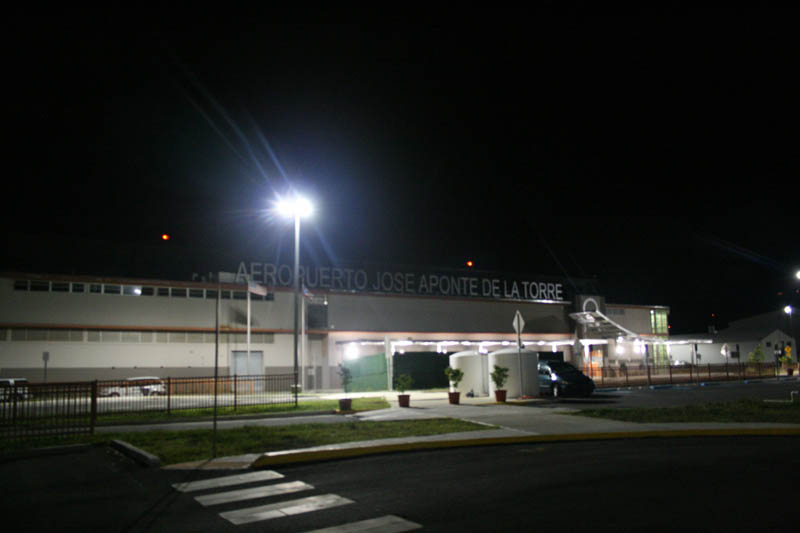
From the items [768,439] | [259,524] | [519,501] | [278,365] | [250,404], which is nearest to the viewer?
[259,524]

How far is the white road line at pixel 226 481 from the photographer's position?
922cm

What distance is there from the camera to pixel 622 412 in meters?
18.6

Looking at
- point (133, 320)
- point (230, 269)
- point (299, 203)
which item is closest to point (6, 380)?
point (133, 320)

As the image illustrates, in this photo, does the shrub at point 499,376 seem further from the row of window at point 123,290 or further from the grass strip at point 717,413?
the row of window at point 123,290

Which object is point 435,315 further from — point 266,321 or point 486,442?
point 486,442

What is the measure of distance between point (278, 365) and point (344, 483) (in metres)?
34.8

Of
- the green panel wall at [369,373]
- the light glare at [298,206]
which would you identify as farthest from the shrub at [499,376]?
the green panel wall at [369,373]

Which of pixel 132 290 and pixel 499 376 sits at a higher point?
pixel 132 290

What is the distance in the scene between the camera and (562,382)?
27.3 m

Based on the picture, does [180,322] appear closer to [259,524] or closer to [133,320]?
[133,320]

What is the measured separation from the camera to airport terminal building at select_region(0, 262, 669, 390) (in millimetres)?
36594

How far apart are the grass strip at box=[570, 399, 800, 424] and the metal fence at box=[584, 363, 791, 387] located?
15234mm

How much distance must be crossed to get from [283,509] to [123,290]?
35.4 metres

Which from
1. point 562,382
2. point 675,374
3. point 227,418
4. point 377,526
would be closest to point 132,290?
point 227,418
